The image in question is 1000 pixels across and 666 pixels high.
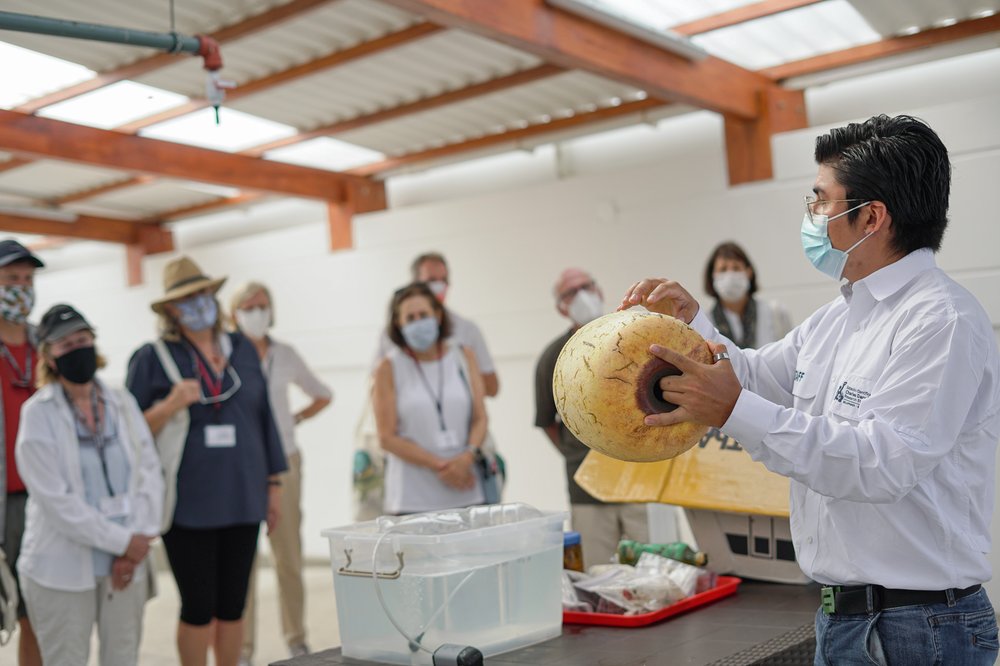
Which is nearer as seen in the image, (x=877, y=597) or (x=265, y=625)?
(x=877, y=597)

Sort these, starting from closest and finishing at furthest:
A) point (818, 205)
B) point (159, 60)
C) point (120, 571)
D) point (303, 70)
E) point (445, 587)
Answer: point (818, 205), point (445, 587), point (120, 571), point (159, 60), point (303, 70)

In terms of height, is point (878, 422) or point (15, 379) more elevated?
point (15, 379)

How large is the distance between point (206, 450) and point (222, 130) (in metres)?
3.94

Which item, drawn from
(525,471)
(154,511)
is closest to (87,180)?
(525,471)

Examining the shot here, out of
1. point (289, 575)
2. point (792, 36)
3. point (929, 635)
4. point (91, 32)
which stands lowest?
point (289, 575)

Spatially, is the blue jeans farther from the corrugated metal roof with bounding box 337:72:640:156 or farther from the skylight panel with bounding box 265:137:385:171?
the skylight panel with bounding box 265:137:385:171

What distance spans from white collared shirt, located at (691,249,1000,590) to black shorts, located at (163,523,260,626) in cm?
234

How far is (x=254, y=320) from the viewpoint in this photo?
5.14 meters

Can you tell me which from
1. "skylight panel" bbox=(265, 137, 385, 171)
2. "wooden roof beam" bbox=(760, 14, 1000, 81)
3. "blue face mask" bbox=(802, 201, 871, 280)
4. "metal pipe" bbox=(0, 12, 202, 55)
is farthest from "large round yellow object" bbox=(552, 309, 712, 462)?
"skylight panel" bbox=(265, 137, 385, 171)

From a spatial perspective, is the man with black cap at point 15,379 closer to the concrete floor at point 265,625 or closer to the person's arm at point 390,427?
the concrete floor at point 265,625

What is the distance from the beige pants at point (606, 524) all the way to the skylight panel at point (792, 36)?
101 inches

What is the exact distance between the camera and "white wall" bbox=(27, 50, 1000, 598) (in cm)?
535

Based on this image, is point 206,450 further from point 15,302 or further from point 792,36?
point 792,36

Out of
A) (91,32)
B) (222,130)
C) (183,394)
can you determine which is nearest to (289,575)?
(183,394)
